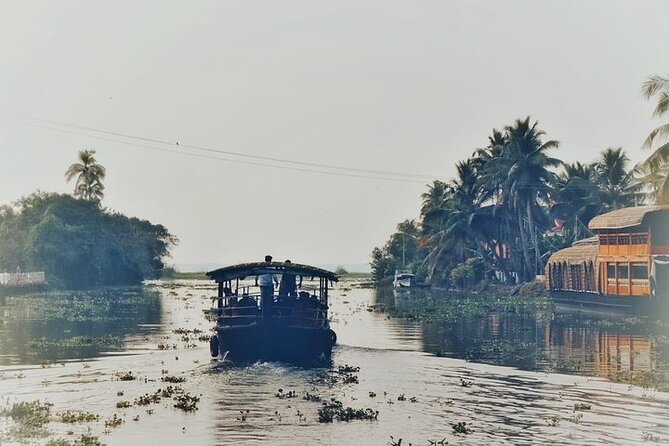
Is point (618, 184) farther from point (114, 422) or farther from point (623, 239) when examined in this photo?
point (114, 422)

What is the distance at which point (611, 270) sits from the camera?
57.8 meters

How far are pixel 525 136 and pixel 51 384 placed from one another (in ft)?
201

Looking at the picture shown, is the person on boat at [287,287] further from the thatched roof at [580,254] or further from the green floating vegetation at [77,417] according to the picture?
the thatched roof at [580,254]

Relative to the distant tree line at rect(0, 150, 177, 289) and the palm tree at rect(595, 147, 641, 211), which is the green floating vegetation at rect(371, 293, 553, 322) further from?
the distant tree line at rect(0, 150, 177, 289)

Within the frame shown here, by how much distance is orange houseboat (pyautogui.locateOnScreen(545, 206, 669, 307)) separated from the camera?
170 feet

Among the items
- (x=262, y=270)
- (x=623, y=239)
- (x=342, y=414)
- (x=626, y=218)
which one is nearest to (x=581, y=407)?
(x=342, y=414)

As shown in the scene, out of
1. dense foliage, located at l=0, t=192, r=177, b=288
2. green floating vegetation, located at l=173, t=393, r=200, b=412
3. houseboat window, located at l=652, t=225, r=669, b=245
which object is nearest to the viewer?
green floating vegetation, located at l=173, t=393, r=200, b=412

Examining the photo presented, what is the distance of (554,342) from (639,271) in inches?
→ 709

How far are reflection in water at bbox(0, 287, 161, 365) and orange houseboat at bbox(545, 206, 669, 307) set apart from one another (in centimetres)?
2658

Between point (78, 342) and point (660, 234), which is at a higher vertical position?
point (660, 234)

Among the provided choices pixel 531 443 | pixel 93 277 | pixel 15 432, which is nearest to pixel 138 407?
pixel 15 432

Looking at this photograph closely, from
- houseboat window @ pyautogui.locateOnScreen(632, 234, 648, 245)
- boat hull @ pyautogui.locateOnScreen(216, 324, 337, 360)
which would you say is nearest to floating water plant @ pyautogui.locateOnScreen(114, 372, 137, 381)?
boat hull @ pyautogui.locateOnScreen(216, 324, 337, 360)

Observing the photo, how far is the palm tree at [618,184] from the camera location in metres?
78.9

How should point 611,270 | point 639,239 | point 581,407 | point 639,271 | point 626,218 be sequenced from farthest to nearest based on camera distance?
point 611,270, point 639,271, point 626,218, point 639,239, point 581,407
